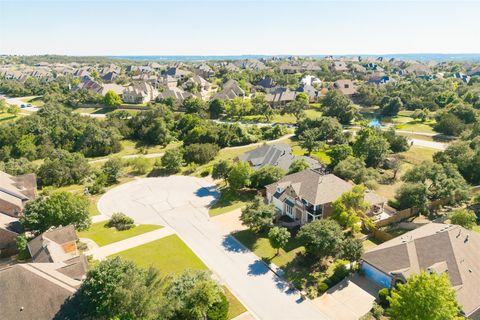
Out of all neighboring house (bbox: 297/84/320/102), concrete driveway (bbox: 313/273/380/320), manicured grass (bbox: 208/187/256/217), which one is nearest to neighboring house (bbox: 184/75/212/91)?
neighboring house (bbox: 297/84/320/102)

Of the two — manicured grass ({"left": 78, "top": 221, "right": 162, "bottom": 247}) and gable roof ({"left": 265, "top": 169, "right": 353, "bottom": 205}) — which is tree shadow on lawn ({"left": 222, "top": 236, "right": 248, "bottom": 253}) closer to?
manicured grass ({"left": 78, "top": 221, "right": 162, "bottom": 247})

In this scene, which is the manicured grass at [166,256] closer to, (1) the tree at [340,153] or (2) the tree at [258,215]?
(2) the tree at [258,215]

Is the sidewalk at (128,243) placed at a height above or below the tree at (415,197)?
below

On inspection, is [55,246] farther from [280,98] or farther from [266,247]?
[280,98]

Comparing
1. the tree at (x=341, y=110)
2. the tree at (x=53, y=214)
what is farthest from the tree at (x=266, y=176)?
→ the tree at (x=341, y=110)

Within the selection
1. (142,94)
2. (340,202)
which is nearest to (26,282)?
(340,202)

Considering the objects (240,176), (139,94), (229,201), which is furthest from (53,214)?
(139,94)
